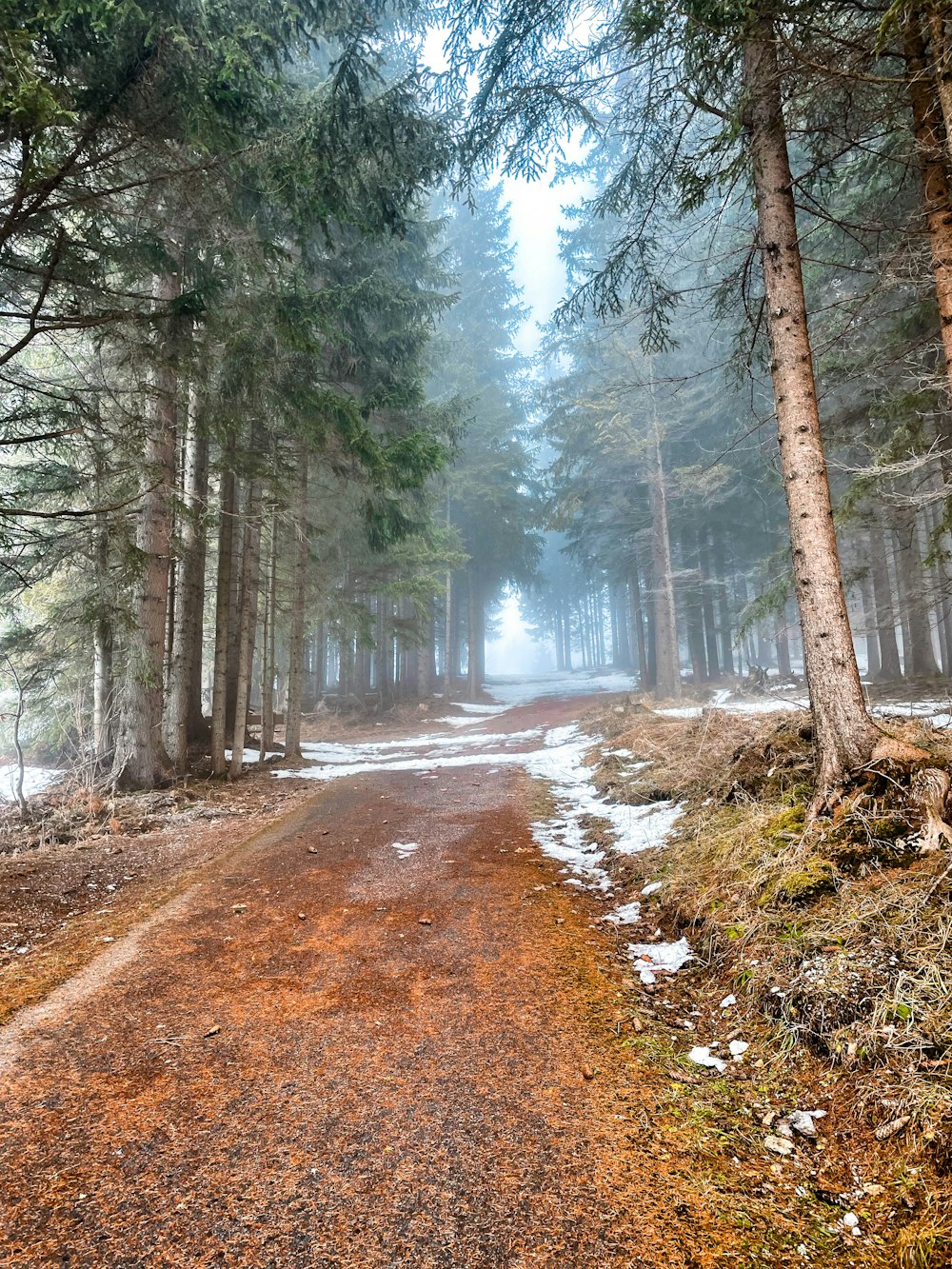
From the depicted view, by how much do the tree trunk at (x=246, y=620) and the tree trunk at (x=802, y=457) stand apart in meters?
7.80

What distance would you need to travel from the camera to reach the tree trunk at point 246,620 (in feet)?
30.3

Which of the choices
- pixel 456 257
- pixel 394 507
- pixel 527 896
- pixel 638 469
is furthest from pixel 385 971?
pixel 456 257

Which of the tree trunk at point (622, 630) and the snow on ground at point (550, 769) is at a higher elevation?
the tree trunk at point (622, 630)

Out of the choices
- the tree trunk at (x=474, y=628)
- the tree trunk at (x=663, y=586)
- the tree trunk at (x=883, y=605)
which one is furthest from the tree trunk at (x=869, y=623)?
the tree trunk at (x=474, y=628)

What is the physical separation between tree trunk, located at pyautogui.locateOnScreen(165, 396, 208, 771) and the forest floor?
479 centimetres

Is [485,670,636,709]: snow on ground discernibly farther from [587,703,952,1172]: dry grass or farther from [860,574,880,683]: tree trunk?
[587,703,952,1172]: dry grass

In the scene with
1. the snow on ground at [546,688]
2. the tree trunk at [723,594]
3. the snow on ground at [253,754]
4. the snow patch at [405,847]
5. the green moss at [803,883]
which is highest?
the tree trunk at [723,594]

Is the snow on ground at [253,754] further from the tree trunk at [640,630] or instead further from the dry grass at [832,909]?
the tree trunk at [640,630]

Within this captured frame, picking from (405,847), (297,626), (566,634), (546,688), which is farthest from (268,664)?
(566,634)

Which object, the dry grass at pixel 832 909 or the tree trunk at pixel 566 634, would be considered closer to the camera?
the dry grass at pixel 832 909

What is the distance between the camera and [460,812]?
6.80m

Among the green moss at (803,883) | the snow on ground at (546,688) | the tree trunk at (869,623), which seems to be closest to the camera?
the green moss at (803,883)

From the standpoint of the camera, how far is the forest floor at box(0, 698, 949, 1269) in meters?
1.56

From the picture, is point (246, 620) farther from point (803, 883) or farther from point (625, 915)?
point (803, 883)
